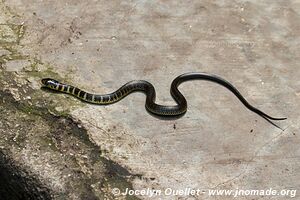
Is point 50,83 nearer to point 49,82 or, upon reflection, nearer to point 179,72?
point 49,82

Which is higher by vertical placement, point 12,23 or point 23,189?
point 12,23

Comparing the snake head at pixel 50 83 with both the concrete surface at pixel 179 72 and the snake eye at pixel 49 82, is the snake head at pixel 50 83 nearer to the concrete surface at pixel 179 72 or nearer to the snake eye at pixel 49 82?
the snake eye at pixel 49 82

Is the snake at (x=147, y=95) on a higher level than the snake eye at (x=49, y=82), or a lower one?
lower

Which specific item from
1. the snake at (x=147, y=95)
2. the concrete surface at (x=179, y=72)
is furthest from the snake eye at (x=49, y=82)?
the concrete surface at (x=179, y=72)

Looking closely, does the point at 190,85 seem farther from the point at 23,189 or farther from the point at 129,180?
the point at 23,189

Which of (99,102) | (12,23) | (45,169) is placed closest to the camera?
(45,169)

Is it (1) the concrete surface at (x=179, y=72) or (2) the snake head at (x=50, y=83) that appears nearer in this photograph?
(1) the concrete surface at (x=179, y=72)

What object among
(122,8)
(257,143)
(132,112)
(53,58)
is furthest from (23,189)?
(122,8)

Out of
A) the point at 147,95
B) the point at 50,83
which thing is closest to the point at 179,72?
the point at 147,95
